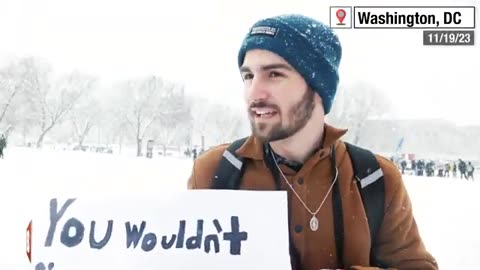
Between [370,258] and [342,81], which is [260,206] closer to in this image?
[370,258]

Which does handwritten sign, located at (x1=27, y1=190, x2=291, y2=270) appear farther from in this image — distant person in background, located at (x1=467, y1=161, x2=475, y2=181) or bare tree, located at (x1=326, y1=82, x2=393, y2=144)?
distant person in background, located at (x1=467, y1=161, x2=475, y2=181)

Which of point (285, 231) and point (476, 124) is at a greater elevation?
point (476, 124)

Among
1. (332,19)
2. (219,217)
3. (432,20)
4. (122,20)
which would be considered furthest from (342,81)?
(122,20)

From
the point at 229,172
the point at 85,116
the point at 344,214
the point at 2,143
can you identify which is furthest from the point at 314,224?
the point at 2,143

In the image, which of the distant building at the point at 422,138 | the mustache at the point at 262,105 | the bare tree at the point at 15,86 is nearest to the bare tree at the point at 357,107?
the distant building at the point at 422,138

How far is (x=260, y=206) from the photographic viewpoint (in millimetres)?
667

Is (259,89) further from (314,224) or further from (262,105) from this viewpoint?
(314,224)

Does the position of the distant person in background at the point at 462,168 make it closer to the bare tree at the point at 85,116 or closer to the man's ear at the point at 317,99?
the man's ear at the point at 317,99

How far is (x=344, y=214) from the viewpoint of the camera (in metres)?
0.70

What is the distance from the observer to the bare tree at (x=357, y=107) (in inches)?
31.3

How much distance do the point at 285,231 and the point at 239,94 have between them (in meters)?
0.27

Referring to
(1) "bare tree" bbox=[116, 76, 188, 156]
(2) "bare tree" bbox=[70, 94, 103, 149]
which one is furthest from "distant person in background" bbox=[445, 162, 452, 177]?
(2) "bare tree" bbox=[70, 94, 103, 149]

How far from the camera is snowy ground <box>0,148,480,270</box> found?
80 cm

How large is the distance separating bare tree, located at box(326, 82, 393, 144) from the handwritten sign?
21cm
